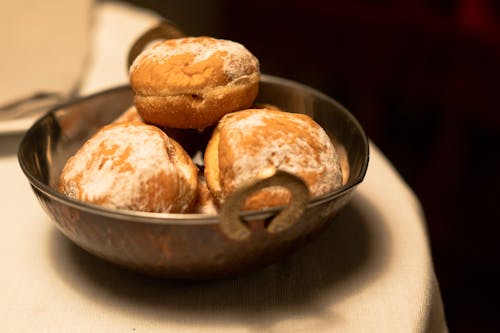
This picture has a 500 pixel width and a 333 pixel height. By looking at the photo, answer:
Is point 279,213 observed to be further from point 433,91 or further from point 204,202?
point 433,91

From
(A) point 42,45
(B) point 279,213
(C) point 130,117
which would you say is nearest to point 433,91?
(A) point 42,45

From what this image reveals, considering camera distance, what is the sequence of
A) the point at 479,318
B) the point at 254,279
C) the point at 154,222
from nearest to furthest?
the point at 154,222 < the point at 254,279 < the point at 479,318

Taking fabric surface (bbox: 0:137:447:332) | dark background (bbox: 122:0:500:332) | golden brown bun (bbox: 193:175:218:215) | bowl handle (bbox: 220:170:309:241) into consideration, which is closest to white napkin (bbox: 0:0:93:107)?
fabric surface (bbox: 0:137:447:332)

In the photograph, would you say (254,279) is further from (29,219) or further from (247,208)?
(29,219)

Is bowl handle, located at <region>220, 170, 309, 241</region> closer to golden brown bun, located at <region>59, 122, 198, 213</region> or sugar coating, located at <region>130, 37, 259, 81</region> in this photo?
golden brown bun, located at <region>59, 122, 198, 213</region>

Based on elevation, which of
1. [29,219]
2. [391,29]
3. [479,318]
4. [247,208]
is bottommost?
[479,318]

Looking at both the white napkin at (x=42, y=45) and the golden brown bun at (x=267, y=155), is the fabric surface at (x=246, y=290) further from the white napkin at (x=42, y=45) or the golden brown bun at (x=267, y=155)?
the white napkin at (x=42, y=45)

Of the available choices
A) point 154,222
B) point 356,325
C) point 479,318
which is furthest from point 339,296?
point 479,318

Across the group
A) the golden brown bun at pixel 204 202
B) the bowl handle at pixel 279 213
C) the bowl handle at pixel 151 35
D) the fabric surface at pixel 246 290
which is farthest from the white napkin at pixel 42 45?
the bowl handle at pixel 279 213

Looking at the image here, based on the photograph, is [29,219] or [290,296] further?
[29,219]
